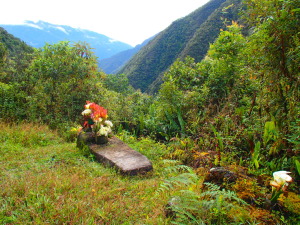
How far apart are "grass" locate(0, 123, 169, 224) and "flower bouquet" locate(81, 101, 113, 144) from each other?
22.3 inches

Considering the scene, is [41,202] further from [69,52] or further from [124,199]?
[69,52]

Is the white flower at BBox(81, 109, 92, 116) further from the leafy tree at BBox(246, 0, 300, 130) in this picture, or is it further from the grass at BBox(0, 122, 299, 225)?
the leafy tree at BBox(246, 0, 300, 130)

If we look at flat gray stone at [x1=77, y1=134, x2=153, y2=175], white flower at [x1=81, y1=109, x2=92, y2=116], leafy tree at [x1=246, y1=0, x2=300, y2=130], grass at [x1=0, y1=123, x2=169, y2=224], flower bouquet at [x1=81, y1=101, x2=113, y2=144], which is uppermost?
leafy tree at [x1=246, y1=0, x2=300, y2=130]

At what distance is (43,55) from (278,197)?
776 centimetres

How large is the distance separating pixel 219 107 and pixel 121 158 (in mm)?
2944

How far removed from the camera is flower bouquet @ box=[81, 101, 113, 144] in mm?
4688

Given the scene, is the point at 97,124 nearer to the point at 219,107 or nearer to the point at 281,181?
the point at 219,107

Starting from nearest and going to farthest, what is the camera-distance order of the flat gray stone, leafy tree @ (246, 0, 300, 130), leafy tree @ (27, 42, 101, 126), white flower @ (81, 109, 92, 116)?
leafy tree @ (246, 0, 300, 130) → the flat gray stone → white flower @ (81, 109, 92, 116) → leafy tree @ (27, 42, 101, 126)

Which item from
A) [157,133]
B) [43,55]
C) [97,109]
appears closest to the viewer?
[97,109]

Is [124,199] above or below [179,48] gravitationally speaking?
below

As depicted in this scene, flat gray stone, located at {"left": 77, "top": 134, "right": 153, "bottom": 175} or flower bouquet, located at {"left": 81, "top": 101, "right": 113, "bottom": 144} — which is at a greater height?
flower bouquet, located at {"left": 81, "top": 101, "right": 113, "bottom": 144}

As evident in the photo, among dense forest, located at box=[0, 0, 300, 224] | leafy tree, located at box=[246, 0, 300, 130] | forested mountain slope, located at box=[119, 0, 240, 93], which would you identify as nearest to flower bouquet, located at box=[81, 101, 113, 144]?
dense forest, located at box=[0, 0, 300, 224]

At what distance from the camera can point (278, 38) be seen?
2.63m

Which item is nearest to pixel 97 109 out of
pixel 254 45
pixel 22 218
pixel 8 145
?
pixel 8 145
